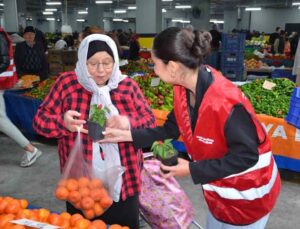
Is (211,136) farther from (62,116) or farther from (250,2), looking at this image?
(250,2)

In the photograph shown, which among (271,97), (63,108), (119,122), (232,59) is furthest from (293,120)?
(232,59)

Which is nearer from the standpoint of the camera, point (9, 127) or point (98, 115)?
point (98, 115)

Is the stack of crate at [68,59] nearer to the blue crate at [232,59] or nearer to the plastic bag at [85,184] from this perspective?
the blue crate at [232,59]

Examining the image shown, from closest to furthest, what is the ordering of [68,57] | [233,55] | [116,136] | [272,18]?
[116,136] → [233,55] → [68,57] → [272,18]

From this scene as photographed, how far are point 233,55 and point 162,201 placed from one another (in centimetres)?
686

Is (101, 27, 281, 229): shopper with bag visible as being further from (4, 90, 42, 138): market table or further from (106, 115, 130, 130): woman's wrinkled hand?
(4, 90, 42, 138): market table

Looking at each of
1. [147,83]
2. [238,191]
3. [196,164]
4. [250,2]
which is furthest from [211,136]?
[250,2]

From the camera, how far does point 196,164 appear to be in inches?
54.5

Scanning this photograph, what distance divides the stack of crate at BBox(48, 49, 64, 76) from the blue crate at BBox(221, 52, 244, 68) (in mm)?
4436

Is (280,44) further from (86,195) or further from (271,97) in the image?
(86,195)

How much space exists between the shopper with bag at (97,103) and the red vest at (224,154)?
1.39 feet

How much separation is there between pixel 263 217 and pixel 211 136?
0.49 m

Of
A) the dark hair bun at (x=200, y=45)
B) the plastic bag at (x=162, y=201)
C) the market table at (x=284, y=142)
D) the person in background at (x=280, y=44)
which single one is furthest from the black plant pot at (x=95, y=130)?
the person in background at (x=280, y=44)

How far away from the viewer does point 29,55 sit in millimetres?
5566
